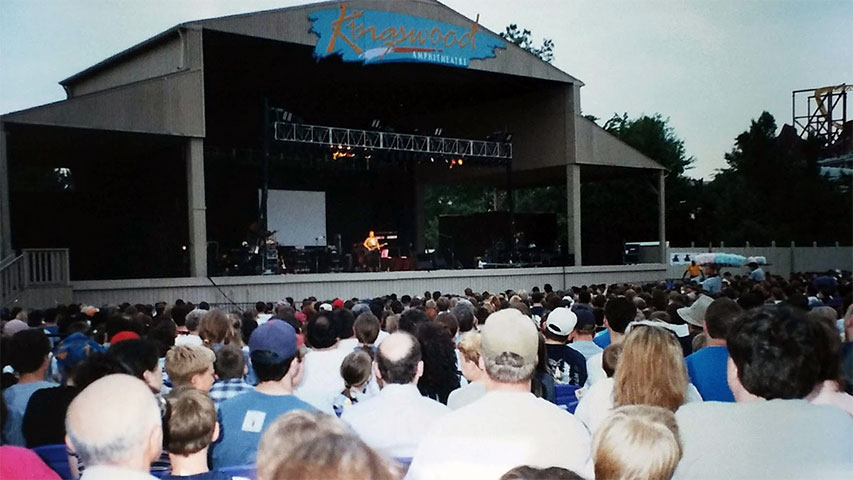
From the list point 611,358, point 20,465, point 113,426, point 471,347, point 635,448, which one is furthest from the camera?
point 471,347

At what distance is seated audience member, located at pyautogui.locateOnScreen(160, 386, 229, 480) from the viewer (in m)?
2.30

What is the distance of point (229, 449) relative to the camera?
9.09 feet

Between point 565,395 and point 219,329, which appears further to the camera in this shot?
point 219,329

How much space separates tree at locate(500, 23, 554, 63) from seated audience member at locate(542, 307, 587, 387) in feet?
151

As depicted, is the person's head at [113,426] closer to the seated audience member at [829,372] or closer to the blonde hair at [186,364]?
the blonde hair at [186,364]

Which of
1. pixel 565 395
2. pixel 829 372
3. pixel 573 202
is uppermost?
pixel 573 202

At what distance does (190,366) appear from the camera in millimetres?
3230

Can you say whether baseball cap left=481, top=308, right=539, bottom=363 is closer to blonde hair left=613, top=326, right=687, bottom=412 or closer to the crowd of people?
the crowd of people

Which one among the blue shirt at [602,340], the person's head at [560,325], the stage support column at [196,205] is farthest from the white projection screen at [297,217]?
the person's head at [560,325]

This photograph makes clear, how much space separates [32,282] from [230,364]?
34.8 feet

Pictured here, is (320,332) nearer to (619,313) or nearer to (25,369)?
(25,369)

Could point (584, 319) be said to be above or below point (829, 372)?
below

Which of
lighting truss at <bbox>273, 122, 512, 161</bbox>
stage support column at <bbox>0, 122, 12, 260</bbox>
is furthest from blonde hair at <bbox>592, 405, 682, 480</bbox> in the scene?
lighting truss at <bbox>273, 122, 512, 161</bbox>

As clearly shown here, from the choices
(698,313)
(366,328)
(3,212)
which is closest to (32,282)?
(3,212)
